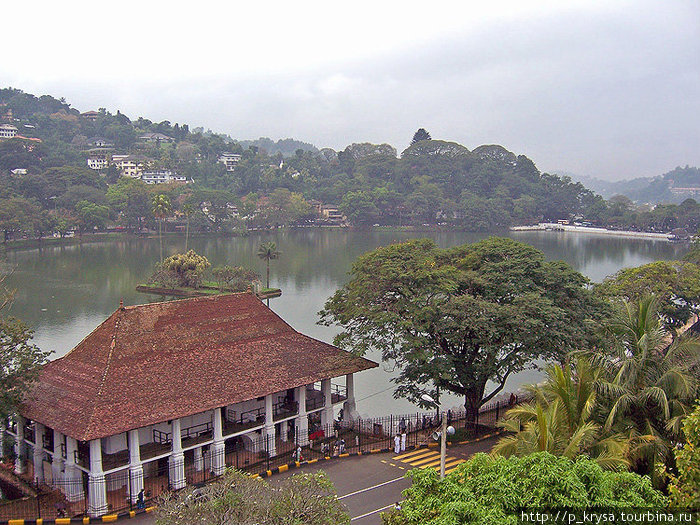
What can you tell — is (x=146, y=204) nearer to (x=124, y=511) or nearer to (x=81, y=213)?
(x=81, y=213)

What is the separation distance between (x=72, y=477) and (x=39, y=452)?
1.79 meters

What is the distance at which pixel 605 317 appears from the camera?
23297mm

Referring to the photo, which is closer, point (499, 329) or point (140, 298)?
point (499, 329)

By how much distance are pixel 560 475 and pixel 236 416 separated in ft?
43.9

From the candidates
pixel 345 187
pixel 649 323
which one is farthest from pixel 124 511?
pixel 345 187

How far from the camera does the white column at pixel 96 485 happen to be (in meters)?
16.4

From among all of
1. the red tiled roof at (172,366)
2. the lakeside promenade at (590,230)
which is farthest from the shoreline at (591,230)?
the red tiled roof at (172,366)

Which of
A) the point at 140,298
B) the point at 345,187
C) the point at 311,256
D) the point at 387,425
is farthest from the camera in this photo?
the point at 345,187

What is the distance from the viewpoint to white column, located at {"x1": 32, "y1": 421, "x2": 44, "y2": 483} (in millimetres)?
18547

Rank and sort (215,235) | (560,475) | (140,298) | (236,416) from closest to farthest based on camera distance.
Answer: (560,475) → (236,416) → (140,298) → (215,235)

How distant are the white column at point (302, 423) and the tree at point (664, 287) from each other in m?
19.5

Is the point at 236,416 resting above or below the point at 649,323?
below

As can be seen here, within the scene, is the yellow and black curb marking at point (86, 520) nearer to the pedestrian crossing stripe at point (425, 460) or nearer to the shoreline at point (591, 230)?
the pedestrian crossing stripe at point (425, 460)

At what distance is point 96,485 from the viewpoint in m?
16.5
